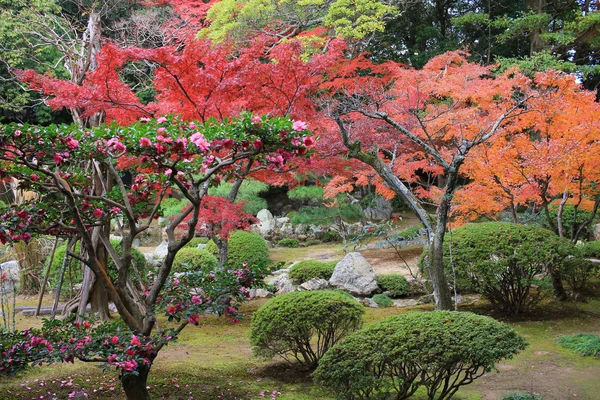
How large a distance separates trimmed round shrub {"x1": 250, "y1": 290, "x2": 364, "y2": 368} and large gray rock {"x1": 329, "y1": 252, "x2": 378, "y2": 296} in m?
4.53

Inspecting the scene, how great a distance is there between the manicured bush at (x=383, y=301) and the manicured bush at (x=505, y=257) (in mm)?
1907

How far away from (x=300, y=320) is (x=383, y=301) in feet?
14.9

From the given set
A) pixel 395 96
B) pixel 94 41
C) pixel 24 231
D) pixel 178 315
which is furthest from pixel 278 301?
pixel 395 96

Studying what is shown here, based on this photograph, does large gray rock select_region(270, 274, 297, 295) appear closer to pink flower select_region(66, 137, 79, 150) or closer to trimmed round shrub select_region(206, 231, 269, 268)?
trimmed round shrub select_region(206, 231, 269, 268)

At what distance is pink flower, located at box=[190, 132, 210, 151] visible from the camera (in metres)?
3.04

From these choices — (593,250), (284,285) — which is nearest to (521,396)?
(284,285)

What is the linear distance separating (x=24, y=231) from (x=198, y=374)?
7.30 feet

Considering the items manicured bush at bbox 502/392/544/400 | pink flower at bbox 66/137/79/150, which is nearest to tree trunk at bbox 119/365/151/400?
pink flower at bbox 66/137/79/150

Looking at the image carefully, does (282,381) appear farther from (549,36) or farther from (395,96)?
(549,36)

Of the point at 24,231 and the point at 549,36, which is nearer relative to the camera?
the point at 24,231

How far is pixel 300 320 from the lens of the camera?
4.61 metres

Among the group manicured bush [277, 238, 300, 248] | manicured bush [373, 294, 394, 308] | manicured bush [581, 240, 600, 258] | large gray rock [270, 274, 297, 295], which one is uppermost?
manicured bush [581, 240, 600, 258]

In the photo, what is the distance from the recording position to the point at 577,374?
16.5 feet

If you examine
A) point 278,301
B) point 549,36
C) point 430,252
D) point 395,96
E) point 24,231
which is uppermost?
point 549,36
